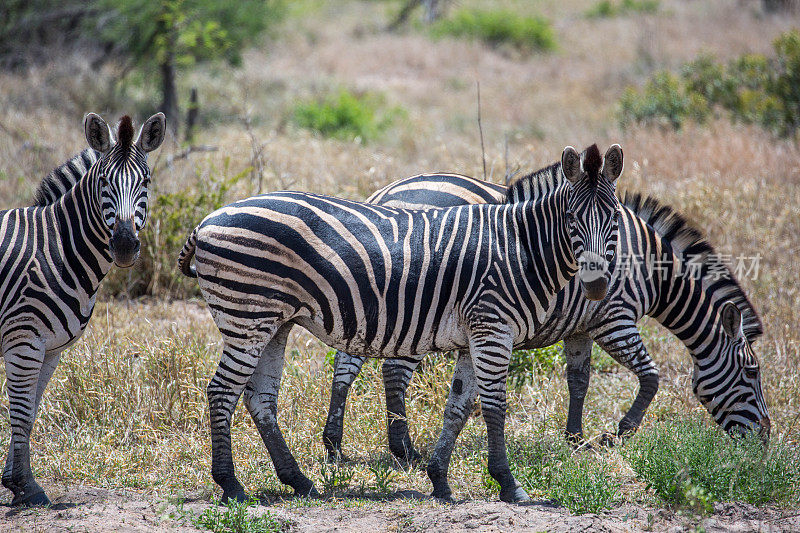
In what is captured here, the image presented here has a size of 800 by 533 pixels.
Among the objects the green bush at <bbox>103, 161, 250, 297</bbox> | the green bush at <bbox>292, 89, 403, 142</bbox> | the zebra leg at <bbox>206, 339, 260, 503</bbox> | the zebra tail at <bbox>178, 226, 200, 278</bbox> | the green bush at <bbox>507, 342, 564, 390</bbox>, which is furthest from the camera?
the green bush at <bbox>292, 89, 403, 142</bbox>

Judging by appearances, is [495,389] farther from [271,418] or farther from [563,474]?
[271,418]

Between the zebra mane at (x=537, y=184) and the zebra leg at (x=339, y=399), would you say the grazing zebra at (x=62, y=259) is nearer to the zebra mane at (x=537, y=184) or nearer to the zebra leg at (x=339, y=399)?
the zebra leg at (x=339, y=399)

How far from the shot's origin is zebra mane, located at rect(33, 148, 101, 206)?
15.7 ft

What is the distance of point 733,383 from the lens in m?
5.62

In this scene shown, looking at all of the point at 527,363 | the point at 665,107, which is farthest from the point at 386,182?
the point at 665,107

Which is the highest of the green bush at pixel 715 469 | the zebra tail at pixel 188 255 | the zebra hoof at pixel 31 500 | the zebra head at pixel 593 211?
the zebra head at pixel 593 211

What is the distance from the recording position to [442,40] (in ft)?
77.2

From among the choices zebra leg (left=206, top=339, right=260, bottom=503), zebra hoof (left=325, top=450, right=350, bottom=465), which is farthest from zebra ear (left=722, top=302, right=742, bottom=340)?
zebra leg (left=206, top=339, right=260, bottom=503)

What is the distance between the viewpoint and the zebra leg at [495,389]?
179 inches

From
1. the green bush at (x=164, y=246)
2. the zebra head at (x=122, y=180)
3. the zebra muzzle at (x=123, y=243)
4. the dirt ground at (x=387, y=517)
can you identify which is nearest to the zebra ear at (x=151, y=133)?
the zebra head at (x=122, y=180)

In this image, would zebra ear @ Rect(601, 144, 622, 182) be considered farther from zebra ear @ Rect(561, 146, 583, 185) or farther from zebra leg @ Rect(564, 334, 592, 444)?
zebra leg @ Rect(564, 334, 592, 444)

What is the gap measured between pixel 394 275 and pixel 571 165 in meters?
1.24

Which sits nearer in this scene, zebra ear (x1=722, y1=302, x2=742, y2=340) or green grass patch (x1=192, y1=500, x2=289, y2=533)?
green grass patch (x1=192, y1=500, x2=289, y2=533)

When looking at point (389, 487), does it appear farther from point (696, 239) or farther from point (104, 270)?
point (696, 239)
